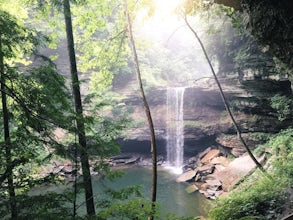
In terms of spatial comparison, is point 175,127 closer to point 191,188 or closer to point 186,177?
point 186,177

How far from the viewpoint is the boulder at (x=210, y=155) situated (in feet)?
64.0

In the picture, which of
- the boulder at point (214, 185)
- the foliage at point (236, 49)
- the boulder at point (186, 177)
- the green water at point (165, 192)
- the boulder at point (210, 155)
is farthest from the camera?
the boulder at point (210, 155)

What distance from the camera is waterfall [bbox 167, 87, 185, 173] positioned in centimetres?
2287

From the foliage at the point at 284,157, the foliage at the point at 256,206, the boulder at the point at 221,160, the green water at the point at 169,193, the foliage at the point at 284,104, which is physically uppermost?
the foliage at the point at 284,104

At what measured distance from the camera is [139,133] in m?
23.7

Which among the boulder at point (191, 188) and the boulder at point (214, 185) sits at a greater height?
the boulder at point (214, 185)

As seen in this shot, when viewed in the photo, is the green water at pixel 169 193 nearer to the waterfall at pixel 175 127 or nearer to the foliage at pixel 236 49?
the waterfall at pixel 175 127

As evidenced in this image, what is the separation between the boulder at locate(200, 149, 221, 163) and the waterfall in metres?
2.49

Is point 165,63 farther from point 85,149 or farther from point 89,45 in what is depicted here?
point 85,149

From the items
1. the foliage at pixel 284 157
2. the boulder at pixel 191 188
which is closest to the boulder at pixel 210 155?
the boulder at pixel 191 188

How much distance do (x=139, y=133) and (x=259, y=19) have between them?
1930cm

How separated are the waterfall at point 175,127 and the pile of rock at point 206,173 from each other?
1.49 m

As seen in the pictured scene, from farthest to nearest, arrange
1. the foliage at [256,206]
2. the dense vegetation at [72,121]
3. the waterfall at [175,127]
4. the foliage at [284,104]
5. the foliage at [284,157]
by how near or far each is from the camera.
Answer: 1. the waterfall at [175,127]
2. the foliage at [284,104]
3. the foliage at [284,157]
4. the foliage at [256,206]
5. the dense vegetation at [72,121]

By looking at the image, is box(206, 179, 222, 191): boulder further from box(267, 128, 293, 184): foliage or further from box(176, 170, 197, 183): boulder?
box(267, 128, 293, 184): foliage
